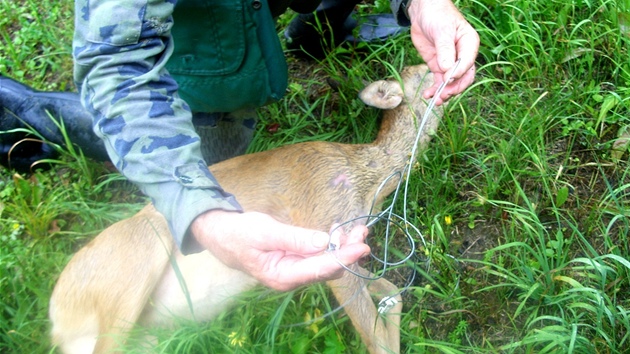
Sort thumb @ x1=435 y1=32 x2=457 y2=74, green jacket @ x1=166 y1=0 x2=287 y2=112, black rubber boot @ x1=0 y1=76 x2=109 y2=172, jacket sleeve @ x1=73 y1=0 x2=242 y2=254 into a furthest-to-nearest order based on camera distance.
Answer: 1. black rubber boot @ x1=0 y1=76 x2=109 y2=172
2. green jacket @ x1=166 y1=0 x2=287 y2=112
3. thumb @ x1=435 y1=32 x2=457 y2=74
4. jacket sleeve @ x1=73 y1=0 x2=242 y2=254

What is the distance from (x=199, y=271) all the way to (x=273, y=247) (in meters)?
0.97

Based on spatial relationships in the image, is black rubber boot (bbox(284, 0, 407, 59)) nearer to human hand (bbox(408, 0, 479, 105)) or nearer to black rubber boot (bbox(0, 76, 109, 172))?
human hand (bbox(408, 0, 479, 105))

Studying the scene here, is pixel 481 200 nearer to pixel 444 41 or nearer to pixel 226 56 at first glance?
pixel 444 41

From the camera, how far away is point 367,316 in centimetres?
266

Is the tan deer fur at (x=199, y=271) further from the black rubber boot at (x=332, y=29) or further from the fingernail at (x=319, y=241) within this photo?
the black rubber boot at (x=332, y=29)

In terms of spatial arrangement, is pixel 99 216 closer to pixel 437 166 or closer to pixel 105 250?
pixel 105 250

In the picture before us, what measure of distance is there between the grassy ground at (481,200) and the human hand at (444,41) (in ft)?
1.76

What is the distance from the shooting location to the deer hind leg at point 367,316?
261 cm

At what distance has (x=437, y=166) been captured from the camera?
10.4ft

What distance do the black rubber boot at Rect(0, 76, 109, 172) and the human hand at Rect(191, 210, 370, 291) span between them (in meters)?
1.72

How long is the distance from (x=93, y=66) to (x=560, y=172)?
2.01 metres

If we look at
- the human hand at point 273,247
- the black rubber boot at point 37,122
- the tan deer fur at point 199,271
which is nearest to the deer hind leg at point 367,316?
the tan deer fur at point 199,271

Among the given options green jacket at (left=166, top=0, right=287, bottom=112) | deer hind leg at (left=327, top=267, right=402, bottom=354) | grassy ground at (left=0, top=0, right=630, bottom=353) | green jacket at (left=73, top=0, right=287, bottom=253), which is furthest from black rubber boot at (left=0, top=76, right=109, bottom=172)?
deer hind leg at (left=327, top=267, right=402, bottom=354)

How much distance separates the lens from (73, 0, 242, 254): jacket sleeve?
201 centimetres
